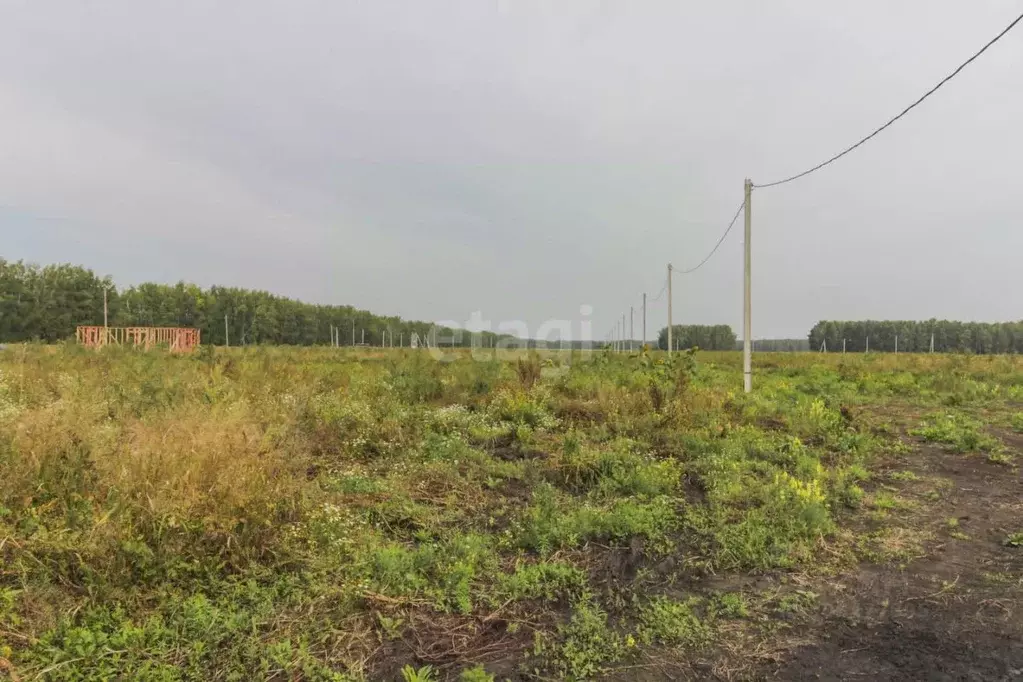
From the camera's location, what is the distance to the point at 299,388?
28.7 ft

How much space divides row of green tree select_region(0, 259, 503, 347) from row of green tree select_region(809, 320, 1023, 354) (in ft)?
264

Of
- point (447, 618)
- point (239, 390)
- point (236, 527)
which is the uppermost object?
point (239, 390)

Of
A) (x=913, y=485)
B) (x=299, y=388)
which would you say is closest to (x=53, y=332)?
(x=299, y=388)

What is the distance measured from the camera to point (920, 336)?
309ft

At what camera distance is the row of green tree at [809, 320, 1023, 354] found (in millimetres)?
89688

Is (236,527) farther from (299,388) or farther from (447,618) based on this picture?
(299,388)

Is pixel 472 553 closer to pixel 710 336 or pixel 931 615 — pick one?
pixel 931 615

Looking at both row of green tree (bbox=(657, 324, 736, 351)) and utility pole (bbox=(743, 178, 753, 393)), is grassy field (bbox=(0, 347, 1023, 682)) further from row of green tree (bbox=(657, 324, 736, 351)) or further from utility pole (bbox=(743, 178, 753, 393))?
row of green tree (bbox=(657, 324, 736, 351))

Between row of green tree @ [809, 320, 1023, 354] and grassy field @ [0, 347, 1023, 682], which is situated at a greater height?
row of green tree @ [809, 320, 1023, 354]

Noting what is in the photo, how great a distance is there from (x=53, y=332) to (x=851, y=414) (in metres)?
69.0

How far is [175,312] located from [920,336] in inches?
4851

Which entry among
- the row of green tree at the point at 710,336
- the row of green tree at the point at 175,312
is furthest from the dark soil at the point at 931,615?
the row of green tree at the point at 710,336

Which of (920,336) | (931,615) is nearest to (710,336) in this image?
(920,336)

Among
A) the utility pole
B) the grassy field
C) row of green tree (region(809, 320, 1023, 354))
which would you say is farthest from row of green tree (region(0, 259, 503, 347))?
row of green tree (region(809, 320, 1023, 354))
